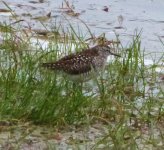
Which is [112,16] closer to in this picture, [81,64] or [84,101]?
[81,64]

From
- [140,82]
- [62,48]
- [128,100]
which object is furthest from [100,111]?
[62,48]

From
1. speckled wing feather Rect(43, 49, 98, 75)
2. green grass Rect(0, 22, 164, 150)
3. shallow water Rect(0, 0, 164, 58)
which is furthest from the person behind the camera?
shallow water Rect(0, 0, 164, 58)

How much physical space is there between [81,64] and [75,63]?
0.08m

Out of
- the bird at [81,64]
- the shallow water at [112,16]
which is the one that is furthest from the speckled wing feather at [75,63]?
the shallow water at [112,16]

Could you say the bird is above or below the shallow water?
above

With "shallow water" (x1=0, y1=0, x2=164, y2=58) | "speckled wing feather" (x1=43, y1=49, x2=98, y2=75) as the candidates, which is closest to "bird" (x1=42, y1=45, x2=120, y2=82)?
"speckled wing feather" (x1=43, y1=49, x2=98, y2=75)

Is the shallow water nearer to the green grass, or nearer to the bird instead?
the bird

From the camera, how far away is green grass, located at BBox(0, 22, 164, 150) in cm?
720

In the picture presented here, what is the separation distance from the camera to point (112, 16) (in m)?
12.0

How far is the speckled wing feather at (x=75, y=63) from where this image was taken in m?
8.53

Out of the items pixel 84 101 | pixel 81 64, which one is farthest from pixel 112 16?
pixel 84 101

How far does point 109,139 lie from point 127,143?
0.22 m

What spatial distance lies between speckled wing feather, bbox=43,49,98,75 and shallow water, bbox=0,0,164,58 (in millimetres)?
1872

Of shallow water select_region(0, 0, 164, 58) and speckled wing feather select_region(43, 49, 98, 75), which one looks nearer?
speckled wing feather select_region(43, 49, 98, 75)
